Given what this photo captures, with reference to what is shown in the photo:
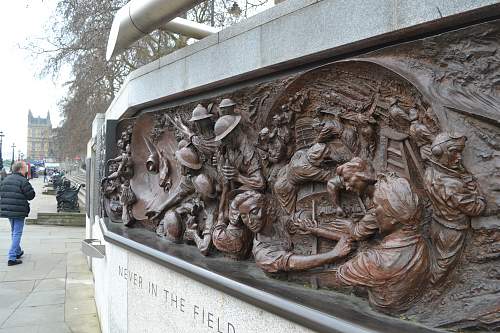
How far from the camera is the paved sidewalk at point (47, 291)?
6.20 metres

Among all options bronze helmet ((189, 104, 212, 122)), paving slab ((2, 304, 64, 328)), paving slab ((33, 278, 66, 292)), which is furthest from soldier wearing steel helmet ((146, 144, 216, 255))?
paving slab ((33, 278, 66, 292))

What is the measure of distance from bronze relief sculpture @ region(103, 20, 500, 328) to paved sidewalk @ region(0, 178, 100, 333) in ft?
11.7

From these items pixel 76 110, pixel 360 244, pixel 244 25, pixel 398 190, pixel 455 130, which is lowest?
pixel 360 244

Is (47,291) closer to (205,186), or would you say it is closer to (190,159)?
(190,159)

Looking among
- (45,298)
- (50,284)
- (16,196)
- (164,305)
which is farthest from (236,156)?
(16,196)

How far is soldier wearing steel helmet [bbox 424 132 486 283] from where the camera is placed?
6.70 feet

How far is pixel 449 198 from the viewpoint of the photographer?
207 cm

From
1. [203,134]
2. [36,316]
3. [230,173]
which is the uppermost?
[203,134]

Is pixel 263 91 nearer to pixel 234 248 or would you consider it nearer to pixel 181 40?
pixel 234 248

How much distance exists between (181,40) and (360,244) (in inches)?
592

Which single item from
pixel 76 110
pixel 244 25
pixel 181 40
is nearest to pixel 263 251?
pixel 244 25

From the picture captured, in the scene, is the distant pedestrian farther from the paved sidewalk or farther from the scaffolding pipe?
the scaffolding pipe

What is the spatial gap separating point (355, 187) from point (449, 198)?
0.52 metres

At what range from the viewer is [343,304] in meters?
2.46
